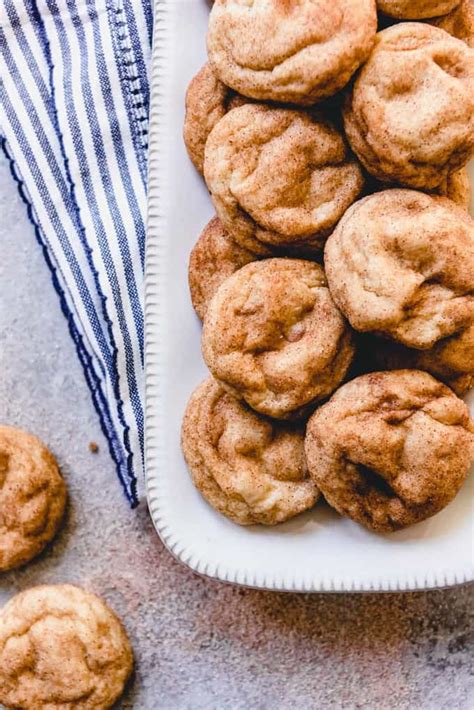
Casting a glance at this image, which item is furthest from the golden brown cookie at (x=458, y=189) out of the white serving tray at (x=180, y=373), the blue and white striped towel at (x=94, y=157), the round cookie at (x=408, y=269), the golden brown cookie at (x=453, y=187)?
the blue and white striped towel at (x=94, y=157)

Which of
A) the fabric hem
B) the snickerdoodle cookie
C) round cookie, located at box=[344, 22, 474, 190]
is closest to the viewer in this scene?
round cookie, located at box=[344, 22, 474, 190]

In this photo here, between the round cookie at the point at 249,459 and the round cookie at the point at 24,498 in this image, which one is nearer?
the round cookie at the point at 249,459

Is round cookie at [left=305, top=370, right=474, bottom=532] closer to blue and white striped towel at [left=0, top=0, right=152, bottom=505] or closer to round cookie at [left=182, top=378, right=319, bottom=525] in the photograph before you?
round cookie at [left=182, top=378, right=319, bottom=525]

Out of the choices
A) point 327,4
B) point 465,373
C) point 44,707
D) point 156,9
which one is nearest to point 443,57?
point 327,4

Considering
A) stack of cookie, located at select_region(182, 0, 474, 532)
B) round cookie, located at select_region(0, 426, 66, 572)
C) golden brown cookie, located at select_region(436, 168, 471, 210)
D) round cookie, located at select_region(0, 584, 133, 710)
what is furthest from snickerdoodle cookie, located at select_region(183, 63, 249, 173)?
round cookie, located at select_region(0, 584, 133, 710)

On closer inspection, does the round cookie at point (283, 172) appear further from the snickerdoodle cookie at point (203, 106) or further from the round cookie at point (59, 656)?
the round cookie at point (59, 656)

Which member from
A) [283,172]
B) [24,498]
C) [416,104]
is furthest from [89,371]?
[416,104]

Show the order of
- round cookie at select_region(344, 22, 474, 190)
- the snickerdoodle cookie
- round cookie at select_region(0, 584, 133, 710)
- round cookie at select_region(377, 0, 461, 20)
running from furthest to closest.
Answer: round cookie at select_region(0, 584, 133, 710) < the snickerdoodle cookie < round cookie at select_region(377, 0, 461, 20) < round cookie at select_region(344, 22, 474, 190)
